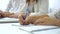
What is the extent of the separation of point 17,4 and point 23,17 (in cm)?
129

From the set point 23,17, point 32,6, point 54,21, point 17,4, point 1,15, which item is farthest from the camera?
point 17,4

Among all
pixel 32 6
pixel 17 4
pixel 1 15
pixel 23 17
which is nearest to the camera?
pixel 23 17

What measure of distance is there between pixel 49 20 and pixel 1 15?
85 cm

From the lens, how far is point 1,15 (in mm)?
1502

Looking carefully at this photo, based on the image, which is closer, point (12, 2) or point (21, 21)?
point (21, 21)

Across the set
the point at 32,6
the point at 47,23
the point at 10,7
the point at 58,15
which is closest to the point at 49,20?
the point at 47,23

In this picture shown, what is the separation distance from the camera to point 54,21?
80 centimetres

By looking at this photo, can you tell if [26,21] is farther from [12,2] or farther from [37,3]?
[12,2]

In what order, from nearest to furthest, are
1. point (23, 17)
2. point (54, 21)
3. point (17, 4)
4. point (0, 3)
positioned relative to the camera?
point (54, 21), point (23, 17), point (17, 4), point (0, 3)

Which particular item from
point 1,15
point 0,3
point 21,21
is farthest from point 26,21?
point 0,3

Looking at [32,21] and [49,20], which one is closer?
[49,20]

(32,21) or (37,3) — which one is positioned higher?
(37,3)

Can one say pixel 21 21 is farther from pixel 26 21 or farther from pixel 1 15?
pixel 1 15

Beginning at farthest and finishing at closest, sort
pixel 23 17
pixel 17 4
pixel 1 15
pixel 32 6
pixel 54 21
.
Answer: pixel 17 4 → pixel 32 6 → pixel 1 15 → pixel 23 17 → pixel 54 21
